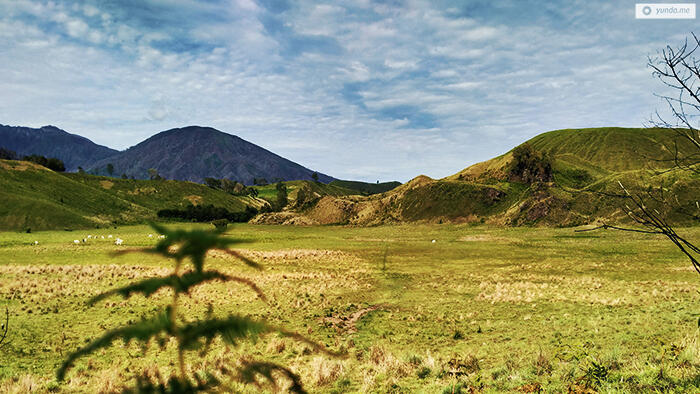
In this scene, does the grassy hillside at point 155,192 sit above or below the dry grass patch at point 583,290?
above

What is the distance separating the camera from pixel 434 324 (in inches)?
738

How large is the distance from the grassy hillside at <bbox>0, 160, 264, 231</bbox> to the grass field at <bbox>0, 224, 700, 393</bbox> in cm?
3266

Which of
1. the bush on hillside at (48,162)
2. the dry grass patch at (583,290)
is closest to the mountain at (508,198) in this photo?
the dry grass patch at (583,290)

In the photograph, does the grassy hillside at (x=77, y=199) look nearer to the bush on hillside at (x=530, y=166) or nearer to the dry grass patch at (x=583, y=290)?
the dry grass patch at (x=583, y=290)

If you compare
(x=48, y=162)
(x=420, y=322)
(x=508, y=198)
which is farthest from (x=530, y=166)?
(x=48, y=162)

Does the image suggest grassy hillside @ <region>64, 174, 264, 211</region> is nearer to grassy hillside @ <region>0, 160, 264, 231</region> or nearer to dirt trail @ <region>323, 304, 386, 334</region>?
grassy hillside @ <region>0, 160, 264, 231</region>

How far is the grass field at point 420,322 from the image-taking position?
9.48 m

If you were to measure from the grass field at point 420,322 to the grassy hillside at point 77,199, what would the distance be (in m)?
32.7

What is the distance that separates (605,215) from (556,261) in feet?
171

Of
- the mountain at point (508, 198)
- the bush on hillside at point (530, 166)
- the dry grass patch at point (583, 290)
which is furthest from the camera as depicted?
the bush on hillside at point (530, 166)

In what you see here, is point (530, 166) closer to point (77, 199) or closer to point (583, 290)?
point (583, 290)

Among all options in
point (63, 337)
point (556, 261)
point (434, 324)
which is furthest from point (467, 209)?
point (63, 337)

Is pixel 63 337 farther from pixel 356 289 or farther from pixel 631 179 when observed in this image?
pixel 631 179

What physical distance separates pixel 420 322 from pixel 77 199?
141 meters
